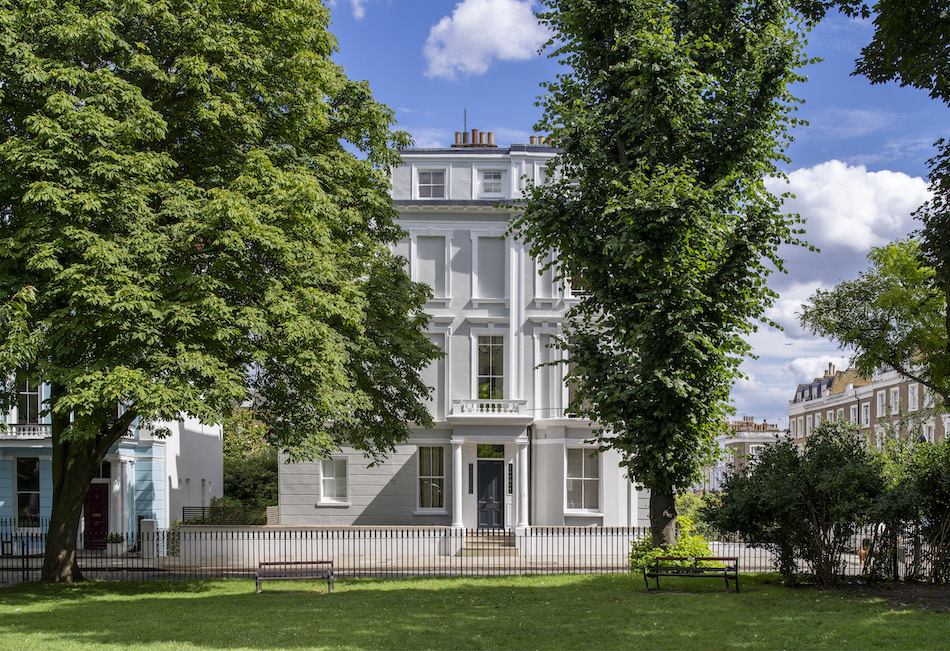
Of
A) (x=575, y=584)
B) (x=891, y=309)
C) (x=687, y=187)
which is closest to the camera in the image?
(x=687, y=187)

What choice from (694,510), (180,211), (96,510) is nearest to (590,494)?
(694,510)

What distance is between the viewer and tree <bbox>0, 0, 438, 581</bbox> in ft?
53.1

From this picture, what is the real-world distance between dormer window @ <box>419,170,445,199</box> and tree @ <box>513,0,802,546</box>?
46.2 ft

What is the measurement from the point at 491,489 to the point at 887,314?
14.3 meters

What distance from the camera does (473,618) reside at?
1435 cm

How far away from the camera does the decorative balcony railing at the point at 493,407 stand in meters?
30.0

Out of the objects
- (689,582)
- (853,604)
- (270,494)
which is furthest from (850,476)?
(270,494)

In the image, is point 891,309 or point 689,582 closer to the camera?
point 689,582

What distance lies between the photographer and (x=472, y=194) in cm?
3222

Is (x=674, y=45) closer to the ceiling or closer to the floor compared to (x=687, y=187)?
closer to the ceiling

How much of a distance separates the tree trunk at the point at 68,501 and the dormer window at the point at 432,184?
15.8 m

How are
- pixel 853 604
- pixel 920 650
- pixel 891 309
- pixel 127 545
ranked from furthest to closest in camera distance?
pixel 127 545
pixel 891 309
pixel 853 604
pixel 920 650

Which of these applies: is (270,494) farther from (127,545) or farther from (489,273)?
(489,273)

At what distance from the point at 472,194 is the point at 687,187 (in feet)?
55.4
